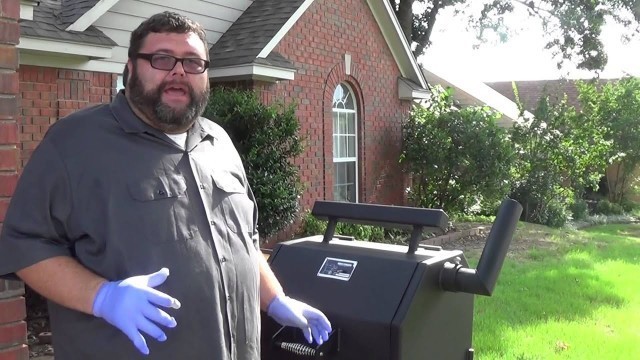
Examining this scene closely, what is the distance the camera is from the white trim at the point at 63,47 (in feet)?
21.1

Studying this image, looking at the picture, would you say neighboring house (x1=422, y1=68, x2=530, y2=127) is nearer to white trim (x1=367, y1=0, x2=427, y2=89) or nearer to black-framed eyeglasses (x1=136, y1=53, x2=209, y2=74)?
white trim (x1=367, y1=0, x2=427, y2=89)

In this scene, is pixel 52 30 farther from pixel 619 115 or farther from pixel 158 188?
pixel 619 115

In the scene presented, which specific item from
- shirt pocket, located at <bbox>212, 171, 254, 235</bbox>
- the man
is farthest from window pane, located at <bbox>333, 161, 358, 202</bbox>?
the man

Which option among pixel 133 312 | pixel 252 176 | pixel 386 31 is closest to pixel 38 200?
pixel 133 312

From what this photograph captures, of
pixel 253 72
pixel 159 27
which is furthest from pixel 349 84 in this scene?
pixel 159 27

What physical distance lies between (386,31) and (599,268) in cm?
590

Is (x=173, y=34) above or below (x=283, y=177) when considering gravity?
above

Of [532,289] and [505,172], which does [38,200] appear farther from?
[505,172]

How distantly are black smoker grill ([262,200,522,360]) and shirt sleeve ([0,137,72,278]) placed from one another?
1022 millimetres

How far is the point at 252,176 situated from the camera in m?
7.66

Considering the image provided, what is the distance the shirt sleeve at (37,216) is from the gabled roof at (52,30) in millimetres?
5195

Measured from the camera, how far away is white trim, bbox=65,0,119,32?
7.06m

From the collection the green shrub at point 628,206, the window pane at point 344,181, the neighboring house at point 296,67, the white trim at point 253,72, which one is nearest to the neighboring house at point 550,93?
the green shrub at point 628,206

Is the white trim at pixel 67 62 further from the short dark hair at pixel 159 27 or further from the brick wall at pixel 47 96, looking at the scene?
the short dark hair at pixel 159 27
